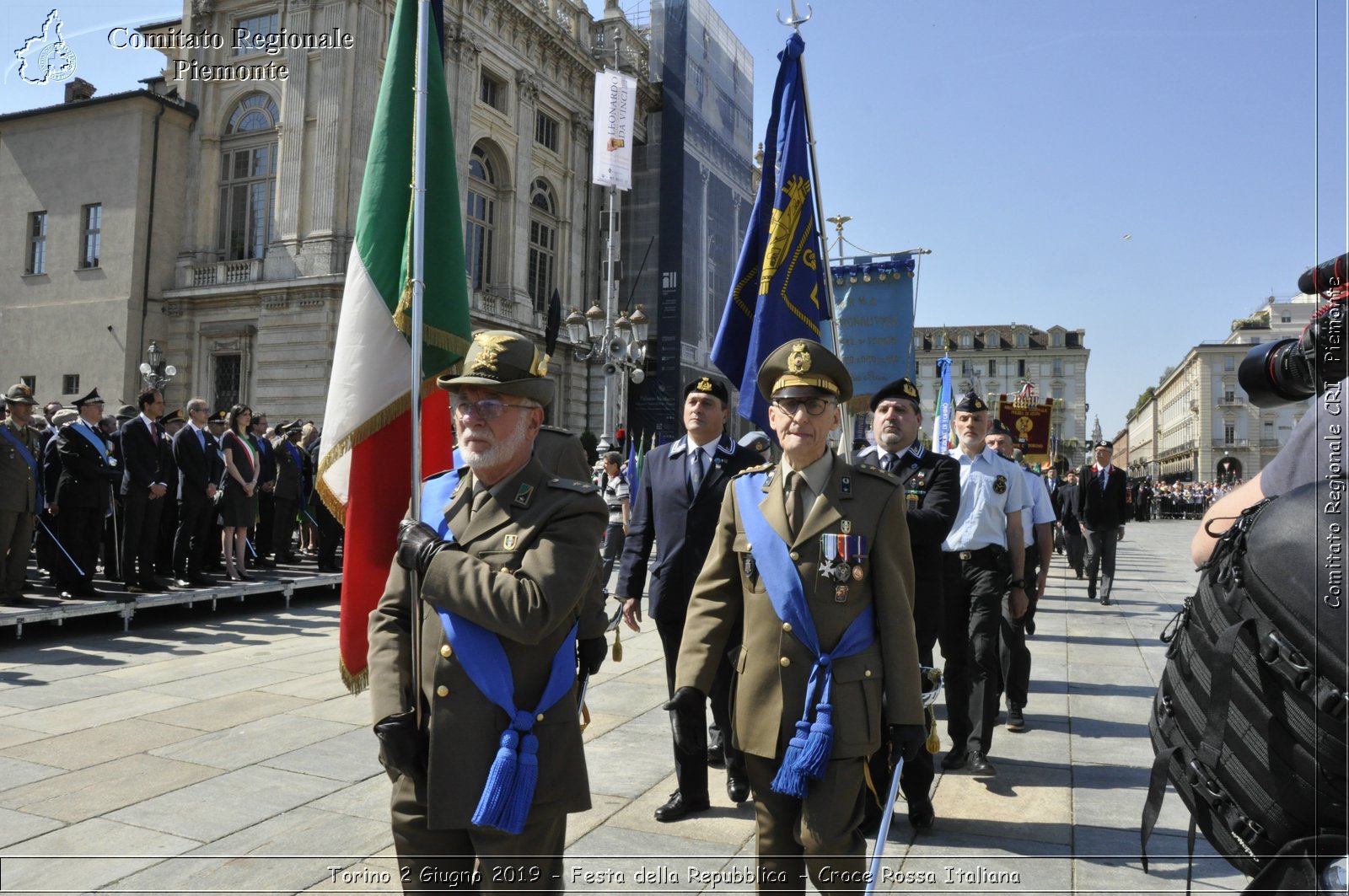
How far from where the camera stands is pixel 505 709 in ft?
8.33

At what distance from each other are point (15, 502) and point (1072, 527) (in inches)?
593

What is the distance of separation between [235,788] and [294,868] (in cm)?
118

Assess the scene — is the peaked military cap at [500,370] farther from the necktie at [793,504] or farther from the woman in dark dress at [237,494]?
the woman in dark dress at [237,494]

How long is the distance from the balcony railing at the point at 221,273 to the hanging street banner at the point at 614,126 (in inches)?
409

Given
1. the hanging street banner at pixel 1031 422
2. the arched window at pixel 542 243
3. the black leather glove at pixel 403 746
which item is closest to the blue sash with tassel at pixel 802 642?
the black leather glove at pixel 403 746

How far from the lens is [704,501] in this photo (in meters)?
4.97

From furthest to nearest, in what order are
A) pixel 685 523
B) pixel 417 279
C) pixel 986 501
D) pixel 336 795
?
pixel 986 501, pixel 685 523, pixel 336 795, pixel 417 279

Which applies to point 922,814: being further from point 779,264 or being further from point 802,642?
point 779,264

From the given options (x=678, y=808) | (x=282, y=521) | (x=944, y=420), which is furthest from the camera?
(x=944, y=420)

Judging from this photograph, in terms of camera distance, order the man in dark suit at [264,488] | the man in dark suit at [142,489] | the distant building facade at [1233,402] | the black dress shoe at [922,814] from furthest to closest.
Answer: the man in dark suit at [264,488]
the man in dark suit at [142,489]
the black dress shoe at [922,814]
the distant building facade at [1233,402]

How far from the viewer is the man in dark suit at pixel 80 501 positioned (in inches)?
372

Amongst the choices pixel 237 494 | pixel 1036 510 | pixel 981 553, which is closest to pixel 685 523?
pixel 981 553

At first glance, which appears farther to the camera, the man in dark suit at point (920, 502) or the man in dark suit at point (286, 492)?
the man in dark suit at point (286, 492)

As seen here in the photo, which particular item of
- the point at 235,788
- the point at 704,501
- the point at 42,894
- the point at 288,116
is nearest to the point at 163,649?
the point at 235,788
